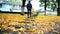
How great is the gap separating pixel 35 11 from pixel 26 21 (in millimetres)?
151

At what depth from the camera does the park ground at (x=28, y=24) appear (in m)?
1.90

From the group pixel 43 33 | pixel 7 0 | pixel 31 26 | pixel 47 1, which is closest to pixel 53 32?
pixel 43 33

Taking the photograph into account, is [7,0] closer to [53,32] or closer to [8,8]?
[8,8]

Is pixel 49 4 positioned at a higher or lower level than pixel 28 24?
higher

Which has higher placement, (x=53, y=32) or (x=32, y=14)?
(x=32, y=14)

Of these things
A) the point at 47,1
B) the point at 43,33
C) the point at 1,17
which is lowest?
the point at 43,33

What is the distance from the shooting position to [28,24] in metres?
2.01

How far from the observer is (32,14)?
2107 mm

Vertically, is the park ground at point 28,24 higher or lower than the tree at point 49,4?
lower

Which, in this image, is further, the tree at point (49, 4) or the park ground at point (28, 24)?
the tree at point (49, 4)

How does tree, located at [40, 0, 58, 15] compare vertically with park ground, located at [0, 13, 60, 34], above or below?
above

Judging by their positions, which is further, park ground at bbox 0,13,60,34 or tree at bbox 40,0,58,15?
tree at bbox 40,0,58,15

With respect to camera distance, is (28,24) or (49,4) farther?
(49,4)

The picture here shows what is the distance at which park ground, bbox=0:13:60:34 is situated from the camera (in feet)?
6.22
